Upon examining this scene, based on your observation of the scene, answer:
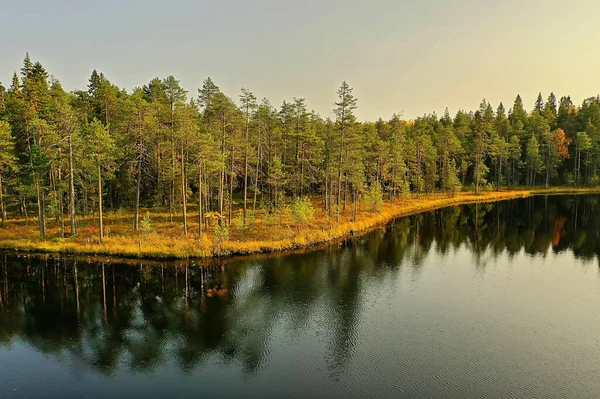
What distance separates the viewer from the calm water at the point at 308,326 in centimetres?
1862

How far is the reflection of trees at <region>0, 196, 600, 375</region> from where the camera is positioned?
71.2 ft

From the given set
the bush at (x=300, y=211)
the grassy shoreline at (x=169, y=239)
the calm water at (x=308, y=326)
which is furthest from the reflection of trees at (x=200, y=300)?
the bush at (x=300, y=211)

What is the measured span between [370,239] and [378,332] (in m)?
27.1

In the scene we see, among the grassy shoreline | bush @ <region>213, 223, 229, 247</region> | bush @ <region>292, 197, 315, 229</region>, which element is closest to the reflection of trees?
the grassy shoreline

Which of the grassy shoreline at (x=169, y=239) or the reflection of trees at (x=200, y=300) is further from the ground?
the grassy shoreline at (x=169, y=239)

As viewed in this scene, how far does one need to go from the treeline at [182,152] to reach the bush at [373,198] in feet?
0.99

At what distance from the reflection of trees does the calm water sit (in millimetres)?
126

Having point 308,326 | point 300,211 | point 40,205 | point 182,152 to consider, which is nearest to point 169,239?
point 182,152

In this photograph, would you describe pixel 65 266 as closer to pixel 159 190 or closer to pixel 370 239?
pixel 159 190

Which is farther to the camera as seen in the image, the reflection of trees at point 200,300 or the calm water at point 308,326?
the reflection of trees at point 200,300

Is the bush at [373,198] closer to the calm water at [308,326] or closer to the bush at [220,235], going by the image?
the calm water at [308,326]

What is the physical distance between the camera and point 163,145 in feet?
146

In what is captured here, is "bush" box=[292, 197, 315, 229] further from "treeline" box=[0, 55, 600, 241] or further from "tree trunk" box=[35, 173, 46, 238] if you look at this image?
"tree trunk" box=[35, 173, 46, 238]

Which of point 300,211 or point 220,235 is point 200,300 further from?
point 300,211
